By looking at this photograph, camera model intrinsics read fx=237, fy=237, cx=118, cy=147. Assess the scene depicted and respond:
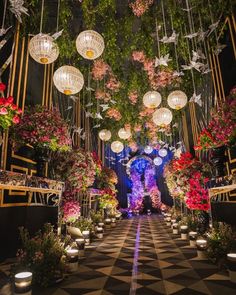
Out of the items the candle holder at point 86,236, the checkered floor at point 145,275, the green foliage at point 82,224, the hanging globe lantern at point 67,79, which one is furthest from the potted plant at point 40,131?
the green foliage at point 82,224

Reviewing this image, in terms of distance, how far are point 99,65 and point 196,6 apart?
3589 millimetres

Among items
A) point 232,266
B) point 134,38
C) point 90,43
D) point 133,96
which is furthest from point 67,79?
point 133,96

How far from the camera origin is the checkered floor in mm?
2869

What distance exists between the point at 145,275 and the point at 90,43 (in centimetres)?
362

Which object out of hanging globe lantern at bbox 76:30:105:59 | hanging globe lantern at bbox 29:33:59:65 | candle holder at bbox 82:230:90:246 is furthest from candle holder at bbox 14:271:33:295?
candle holder at bbox 82:230:90:246

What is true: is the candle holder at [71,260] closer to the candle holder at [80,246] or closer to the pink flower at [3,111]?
the candle holder at [80,246]

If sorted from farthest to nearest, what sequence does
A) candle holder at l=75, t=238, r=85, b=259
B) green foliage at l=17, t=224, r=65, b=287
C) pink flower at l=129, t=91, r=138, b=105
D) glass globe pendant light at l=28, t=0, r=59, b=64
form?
pink flower at l=129, t=91, r=138, b=105
candle holder at l=75, t=238, r=85, b=259
glass globe pendant light at l=28, t=0, r=59, b=64
green foliage at l=17, t=224, r=65, b=287

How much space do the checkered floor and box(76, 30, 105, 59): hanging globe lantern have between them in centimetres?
338

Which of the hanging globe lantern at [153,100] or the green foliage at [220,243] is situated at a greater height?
the hanging globe lantern at [153,100]

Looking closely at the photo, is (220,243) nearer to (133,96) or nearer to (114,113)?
(133,96)

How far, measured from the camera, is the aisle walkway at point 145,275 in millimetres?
2871

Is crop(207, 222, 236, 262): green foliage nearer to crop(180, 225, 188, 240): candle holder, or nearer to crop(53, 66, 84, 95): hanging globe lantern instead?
crop(180, 225, 188, 240): candle holder

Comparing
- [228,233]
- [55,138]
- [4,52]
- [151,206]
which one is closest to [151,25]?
[4,52]

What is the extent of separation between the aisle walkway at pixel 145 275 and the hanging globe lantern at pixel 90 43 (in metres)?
3.38
